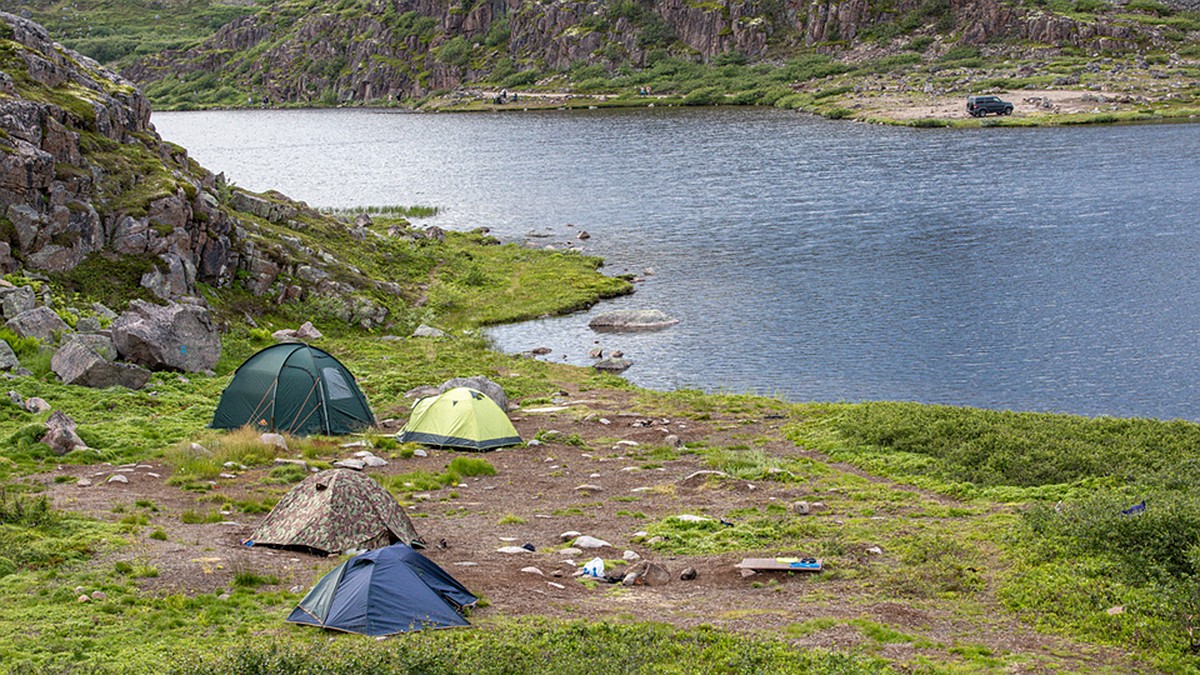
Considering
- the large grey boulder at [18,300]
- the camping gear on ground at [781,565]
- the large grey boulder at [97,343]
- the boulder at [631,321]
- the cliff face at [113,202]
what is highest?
the cliff face at [113,202]

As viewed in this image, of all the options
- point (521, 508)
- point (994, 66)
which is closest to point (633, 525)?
point (521, 508)

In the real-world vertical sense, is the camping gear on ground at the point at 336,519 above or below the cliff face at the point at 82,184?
below

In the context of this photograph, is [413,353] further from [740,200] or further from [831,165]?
[831,165]

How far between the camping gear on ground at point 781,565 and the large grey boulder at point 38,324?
86.3 ft

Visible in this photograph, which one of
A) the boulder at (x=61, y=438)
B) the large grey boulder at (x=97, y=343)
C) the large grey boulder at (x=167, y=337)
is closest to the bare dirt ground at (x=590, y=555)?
the boulder at (x=61, y=438)

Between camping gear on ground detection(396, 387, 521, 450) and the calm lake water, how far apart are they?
1324 centimetres

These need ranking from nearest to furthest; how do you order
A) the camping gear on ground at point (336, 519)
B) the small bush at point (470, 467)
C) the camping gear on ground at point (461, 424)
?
the camping gear on ground at point (336, 519)
the small bush at point (470, 467)
the camping gear on ground at point (461, 424)

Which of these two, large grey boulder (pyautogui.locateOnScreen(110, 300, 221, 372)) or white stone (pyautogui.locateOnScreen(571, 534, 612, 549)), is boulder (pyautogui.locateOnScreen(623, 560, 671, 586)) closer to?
white stone (pyautogui.locateOnScreen(571, 534, 612, 549))

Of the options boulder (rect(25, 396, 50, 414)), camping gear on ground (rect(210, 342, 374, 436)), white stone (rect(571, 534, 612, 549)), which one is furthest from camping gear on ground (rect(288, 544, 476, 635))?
boulder (rect(25, 396, 50, 414))

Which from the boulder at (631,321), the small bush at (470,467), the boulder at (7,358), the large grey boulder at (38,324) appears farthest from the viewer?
the boulder at (631,321)

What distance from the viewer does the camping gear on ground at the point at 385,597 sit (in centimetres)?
1711

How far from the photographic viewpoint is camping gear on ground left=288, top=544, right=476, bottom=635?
56.1 feet

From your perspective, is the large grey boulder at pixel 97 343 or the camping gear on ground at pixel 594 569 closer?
the camping gear on ground at pixel 594 569

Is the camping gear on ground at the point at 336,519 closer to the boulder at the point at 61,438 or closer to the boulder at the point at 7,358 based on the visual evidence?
the boulder at the point at 61,438
